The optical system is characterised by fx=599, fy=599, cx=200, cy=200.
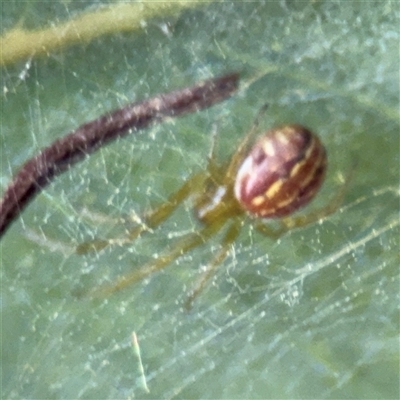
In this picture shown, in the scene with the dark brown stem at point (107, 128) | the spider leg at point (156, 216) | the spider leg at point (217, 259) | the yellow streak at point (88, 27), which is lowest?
the spider leg at point (217, 259)

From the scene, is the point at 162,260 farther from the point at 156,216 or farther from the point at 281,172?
the point at 281,172

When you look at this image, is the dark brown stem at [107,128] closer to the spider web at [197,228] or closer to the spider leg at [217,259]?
the spider web at [197,228]

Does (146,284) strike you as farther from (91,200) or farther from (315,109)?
(315,109)

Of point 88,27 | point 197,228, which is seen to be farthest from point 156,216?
point 88,27

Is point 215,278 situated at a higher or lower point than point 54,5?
lower

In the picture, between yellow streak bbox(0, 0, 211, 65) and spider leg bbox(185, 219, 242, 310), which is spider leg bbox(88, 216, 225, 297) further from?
yellow streak bbox(0, 0, 211, 65)

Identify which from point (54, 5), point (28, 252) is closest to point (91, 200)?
point (28, 252)

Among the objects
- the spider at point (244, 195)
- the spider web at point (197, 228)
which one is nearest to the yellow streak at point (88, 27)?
the spider web at point (197, 228)
